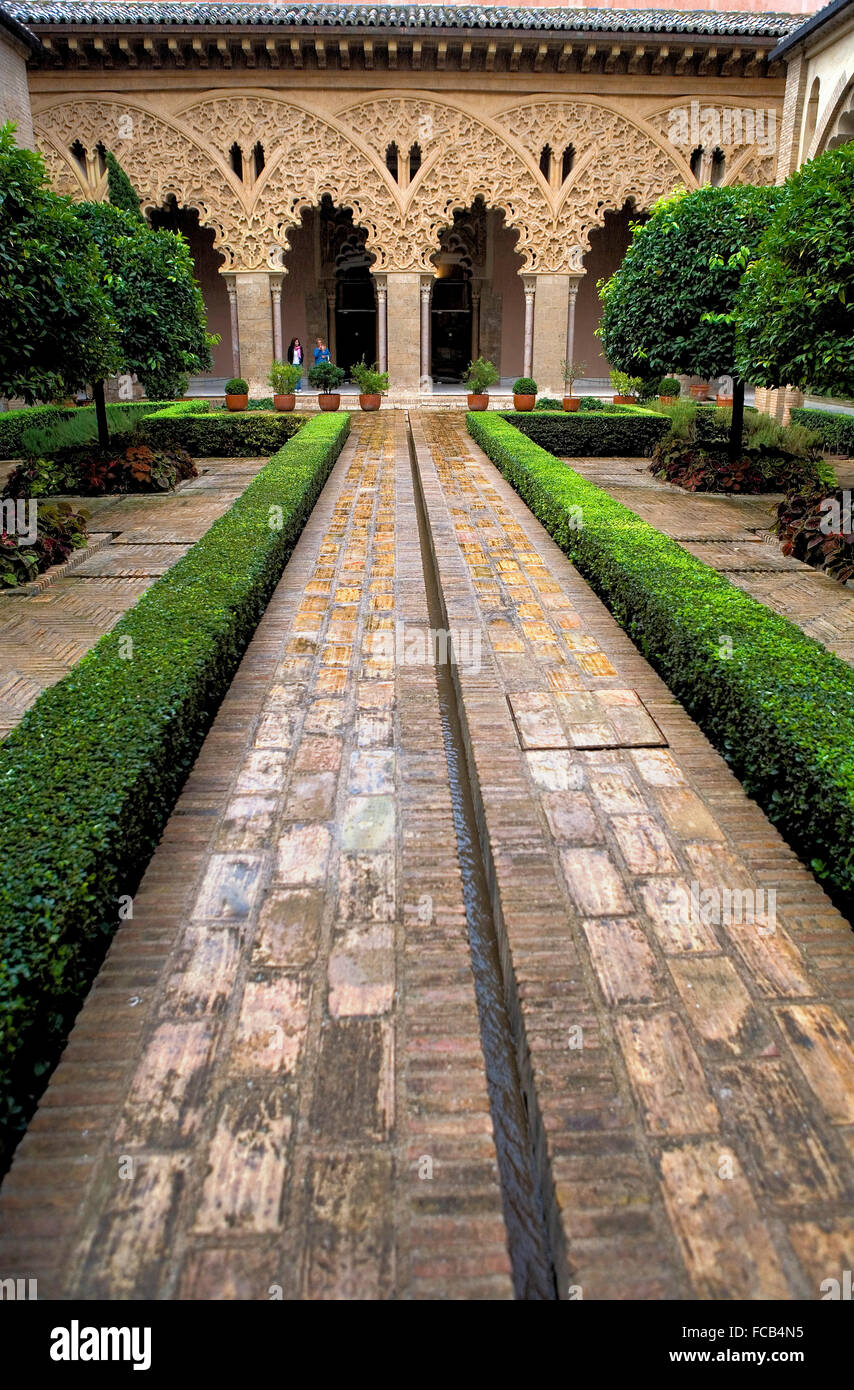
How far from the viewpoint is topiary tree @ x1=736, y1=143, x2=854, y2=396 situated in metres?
7.32

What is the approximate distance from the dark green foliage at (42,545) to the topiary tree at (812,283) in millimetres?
6271

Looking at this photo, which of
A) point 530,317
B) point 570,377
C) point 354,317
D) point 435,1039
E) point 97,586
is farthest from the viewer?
point 354,317

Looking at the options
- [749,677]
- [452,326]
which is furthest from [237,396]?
[749,677]

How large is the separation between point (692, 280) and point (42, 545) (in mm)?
7601

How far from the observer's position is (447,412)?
1822 cm

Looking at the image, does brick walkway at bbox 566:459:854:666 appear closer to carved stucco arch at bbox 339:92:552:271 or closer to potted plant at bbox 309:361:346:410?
potted plant at bbox 309:361:346:410

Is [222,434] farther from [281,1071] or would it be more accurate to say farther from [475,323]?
[281,1071]

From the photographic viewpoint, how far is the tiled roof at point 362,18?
17.5 meters

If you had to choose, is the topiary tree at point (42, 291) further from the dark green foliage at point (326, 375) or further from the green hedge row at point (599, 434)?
the dark green foliage at point (326, 375)

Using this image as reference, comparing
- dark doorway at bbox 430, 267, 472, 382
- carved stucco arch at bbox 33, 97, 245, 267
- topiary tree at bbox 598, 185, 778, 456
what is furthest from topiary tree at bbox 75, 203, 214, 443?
dark doorway at bbox 430, 267, 472, 382

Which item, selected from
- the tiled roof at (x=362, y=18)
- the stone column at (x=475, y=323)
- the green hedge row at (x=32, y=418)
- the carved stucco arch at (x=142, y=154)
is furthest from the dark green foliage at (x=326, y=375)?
the stone column at (x=475, y=323)

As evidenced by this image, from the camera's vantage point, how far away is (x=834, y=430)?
1397 centimetres

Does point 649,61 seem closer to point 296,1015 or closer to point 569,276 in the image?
point 569,276

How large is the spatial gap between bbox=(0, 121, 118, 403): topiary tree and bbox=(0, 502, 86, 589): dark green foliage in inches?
39.2
